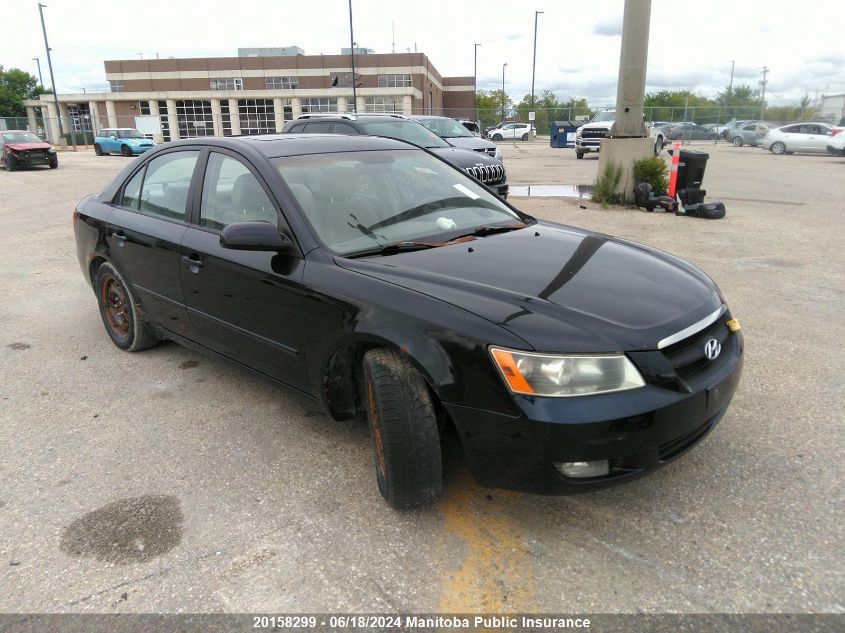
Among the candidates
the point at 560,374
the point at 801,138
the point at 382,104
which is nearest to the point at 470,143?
the point at 560,374

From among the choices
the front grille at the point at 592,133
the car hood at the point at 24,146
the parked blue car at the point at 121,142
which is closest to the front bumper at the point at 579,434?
the front grille at the point at 592,133

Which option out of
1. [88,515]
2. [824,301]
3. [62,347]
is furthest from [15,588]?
[824,301]

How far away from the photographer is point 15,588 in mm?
2363

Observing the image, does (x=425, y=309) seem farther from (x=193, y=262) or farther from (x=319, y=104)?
(x=319, y=104)

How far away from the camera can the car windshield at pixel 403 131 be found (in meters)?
11.3

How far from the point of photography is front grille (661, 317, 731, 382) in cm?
246

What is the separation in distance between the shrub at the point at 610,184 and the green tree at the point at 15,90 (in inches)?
3970

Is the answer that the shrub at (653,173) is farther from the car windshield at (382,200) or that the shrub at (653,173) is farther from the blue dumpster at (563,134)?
the blue dumpster at (563,134)

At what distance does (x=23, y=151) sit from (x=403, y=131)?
1888 cm

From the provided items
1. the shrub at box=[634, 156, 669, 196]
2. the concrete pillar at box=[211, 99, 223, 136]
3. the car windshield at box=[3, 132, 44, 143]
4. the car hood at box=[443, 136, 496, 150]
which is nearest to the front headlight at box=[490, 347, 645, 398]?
the shrub at box=[634, 156, 669, 196]

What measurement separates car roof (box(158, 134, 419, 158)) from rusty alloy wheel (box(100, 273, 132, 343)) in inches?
47.6

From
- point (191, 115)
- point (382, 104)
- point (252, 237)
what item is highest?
point (382, 104)

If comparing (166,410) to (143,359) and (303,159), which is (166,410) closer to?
(143,359)

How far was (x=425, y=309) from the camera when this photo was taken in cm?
252
